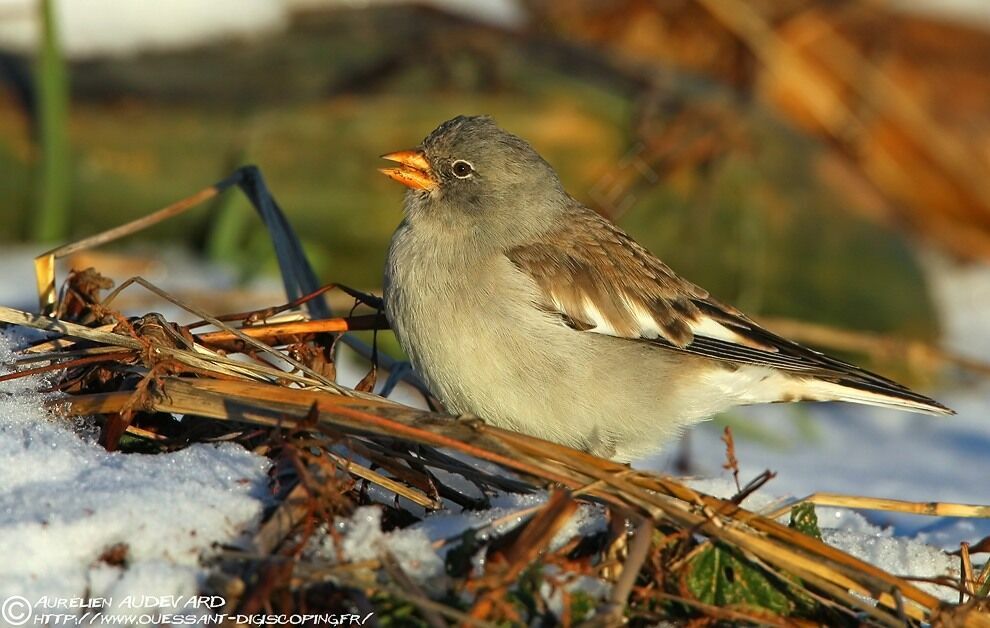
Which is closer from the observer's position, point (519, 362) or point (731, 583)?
point (731, 583)

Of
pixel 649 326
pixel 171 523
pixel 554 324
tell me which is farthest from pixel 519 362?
pixel 171 523

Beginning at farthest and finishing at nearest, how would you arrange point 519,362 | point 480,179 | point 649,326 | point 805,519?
point 480,179
point 649,326
point 519,362
point 805,519

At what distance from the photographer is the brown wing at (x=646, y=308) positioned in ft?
11.0

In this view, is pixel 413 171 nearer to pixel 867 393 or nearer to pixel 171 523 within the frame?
pixel 867 393

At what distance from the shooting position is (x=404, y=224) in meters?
3.63

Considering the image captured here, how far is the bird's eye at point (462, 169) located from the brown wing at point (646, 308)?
348mm

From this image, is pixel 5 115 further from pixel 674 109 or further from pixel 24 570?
pixel 24 570

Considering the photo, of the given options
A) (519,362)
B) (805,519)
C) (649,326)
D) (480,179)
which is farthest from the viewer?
(480,179)

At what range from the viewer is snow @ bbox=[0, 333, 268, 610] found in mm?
2217

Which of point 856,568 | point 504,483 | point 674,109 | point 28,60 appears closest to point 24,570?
point 504,483

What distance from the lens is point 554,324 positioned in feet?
10.6

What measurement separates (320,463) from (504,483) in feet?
1.67

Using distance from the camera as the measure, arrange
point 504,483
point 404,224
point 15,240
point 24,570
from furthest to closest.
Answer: point 15,240, point 404,224, point 504,483, point 24,570

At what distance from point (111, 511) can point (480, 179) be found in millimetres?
1750
